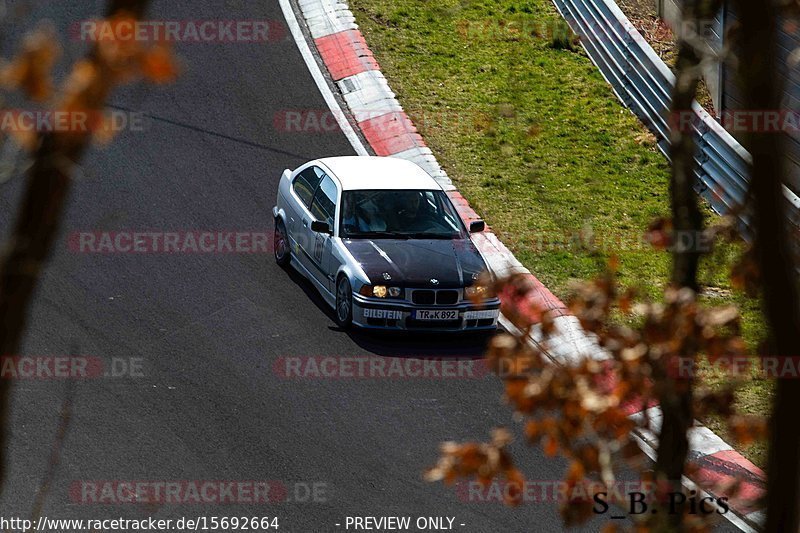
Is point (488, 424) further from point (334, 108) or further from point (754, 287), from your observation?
point (334, 108)

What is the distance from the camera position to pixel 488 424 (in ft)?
35.8

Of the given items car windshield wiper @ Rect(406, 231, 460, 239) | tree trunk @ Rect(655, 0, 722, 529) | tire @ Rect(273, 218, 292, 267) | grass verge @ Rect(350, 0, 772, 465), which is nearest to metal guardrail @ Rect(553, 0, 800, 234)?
grass verge @ Rect(350, 0, 772, 465)

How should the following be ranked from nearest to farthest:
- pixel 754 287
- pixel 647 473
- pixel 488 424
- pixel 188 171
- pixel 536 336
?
pixel 647 473 → pixel 754 287 → pixel 488 424 → pixel 536 336 → pixel 188 171

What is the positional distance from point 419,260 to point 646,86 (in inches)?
251

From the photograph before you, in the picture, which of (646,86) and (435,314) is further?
(646,86)

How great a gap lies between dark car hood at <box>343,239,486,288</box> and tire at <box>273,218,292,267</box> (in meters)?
1.26

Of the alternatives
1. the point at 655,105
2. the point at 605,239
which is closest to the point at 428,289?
the point at 605,239

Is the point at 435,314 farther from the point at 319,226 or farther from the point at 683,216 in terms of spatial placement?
the point at 683,216

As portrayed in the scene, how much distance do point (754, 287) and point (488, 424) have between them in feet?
21.3

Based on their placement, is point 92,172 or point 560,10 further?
point 560,10

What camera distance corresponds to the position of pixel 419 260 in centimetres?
1248

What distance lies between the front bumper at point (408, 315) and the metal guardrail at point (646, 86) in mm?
4186
